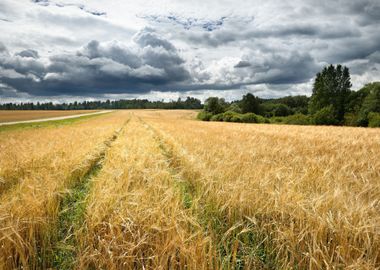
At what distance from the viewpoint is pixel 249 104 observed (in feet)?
247

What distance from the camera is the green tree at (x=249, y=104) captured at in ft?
246

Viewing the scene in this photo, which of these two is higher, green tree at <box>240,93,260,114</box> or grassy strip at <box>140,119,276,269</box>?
green tree at <box>240,93,260,114</box>

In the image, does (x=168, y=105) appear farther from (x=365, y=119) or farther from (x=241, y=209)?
(x=241, y=209)

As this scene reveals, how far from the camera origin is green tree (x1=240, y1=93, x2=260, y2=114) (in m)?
75.1

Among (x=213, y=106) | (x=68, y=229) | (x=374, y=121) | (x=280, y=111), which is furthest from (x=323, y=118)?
(x=68, y=229)

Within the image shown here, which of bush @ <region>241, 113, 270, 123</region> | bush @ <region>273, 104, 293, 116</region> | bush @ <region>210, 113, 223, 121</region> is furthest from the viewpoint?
bush @ <region>273, 104, 293, 116</region>

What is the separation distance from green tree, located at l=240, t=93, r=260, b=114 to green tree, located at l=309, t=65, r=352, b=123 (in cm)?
1781

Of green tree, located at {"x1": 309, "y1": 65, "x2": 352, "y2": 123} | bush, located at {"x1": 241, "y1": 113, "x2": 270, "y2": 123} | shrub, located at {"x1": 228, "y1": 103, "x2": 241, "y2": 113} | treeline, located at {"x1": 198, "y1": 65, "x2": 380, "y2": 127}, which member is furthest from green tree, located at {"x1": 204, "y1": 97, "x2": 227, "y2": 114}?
green tree, located at {"x1": 309, "y1": 65, "x2": 352, "y2": 123}

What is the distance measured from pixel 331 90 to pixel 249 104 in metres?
21.7

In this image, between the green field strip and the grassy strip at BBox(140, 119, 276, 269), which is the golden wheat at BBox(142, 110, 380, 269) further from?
the green field strip

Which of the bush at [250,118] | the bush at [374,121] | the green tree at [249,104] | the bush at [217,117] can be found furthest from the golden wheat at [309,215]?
the green tree at [249,104]

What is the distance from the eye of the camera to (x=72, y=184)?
567 centimetres

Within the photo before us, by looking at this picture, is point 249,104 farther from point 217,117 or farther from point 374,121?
point 374,121

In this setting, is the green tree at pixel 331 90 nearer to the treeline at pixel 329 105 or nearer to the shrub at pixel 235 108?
the treeline at pixel 329 105
